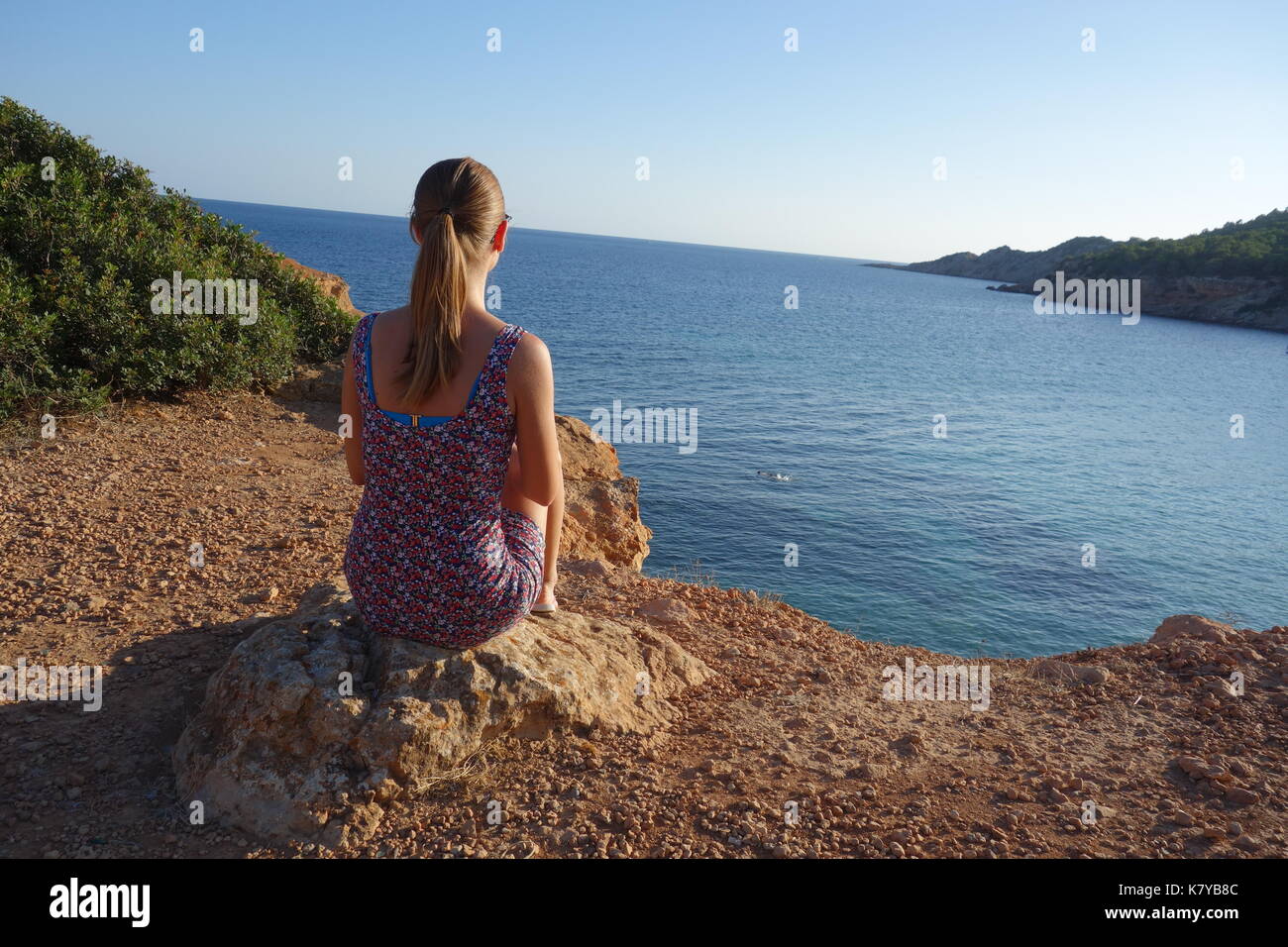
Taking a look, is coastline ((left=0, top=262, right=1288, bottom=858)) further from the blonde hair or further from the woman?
the blonde hair

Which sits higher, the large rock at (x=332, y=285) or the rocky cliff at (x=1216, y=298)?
the rocky cliff at (x=1216, y=298)

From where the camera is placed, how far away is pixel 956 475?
77.3 ft

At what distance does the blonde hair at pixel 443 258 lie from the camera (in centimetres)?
326

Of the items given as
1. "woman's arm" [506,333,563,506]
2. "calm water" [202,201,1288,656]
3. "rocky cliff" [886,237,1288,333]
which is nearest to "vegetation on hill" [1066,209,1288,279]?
"rocky cliff" [886,237,1288,333]

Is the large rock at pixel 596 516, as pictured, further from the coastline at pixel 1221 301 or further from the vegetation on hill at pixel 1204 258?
the vegetation on hill at pixel 1204 258

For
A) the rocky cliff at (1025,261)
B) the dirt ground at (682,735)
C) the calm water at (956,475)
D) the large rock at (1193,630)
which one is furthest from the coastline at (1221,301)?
the dirt ground at (682,735)

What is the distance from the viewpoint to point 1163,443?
101ft

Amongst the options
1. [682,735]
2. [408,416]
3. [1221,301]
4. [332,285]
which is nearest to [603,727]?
[682,735]

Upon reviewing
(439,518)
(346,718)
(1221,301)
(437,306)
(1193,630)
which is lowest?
(1193,630)

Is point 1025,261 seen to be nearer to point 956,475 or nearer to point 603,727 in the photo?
point 956,475

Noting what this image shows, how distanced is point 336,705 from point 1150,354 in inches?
2661

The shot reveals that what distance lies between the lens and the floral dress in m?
3.48

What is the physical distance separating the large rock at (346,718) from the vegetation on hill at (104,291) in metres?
6.23

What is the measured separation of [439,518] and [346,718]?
95 centimetres
